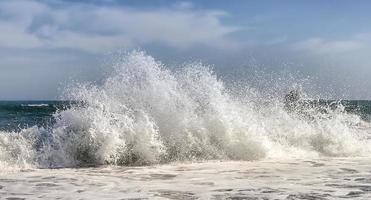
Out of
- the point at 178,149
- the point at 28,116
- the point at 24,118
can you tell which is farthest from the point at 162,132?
the point at 28,116

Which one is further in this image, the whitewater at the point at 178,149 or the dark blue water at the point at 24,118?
the dark blue water at the point at 24,118

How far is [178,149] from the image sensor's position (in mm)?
10984

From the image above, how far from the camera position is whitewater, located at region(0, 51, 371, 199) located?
24.9 feet

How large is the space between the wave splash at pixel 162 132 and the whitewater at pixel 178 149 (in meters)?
0.02

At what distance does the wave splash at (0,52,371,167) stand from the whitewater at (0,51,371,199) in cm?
2

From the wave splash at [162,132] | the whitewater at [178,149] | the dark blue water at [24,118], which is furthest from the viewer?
the dark blue water at [24,118]

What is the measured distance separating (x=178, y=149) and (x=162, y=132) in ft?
1.79

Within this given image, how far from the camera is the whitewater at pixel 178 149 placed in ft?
24.9

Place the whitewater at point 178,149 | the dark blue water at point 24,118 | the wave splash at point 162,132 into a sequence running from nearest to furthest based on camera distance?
the whitewater at point 178,149 → the wave splash at point 162,132 → the dark blue water at point 24,118

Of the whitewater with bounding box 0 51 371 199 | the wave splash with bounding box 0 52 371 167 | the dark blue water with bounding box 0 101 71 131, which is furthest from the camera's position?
the dark blue water with bounding box 0 101 71 131

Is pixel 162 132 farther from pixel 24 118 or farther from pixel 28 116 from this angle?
pixel 28 116

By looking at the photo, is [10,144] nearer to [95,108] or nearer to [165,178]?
[95,108]

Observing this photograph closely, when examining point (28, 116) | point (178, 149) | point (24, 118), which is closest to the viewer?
point (178, 149)

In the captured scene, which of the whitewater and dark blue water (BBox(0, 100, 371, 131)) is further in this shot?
dark blue water (BBox(0, 100, 371, 131))
